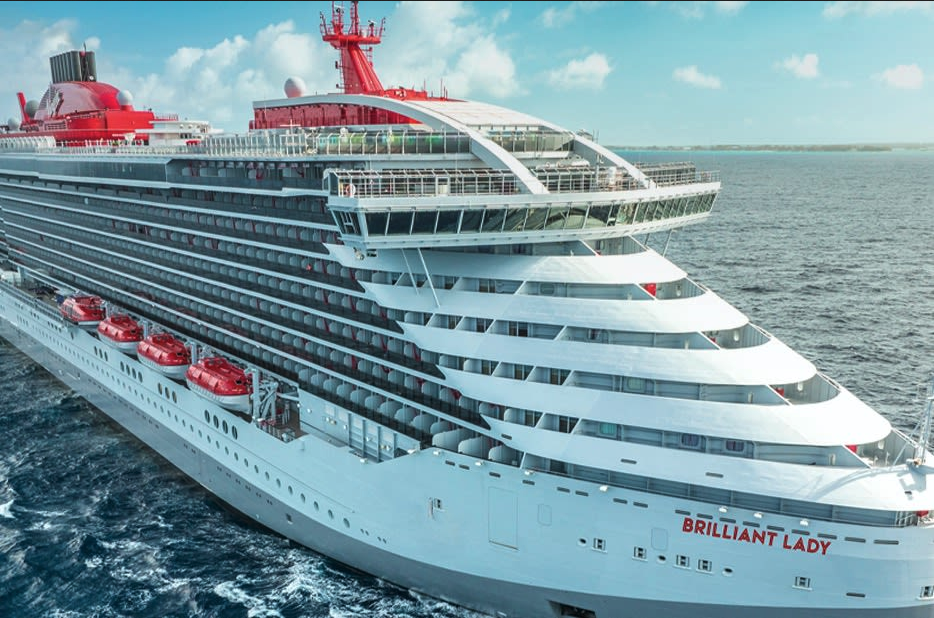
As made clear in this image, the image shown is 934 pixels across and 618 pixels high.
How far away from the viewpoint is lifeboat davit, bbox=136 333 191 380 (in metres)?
32.2

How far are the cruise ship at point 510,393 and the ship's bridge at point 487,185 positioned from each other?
0.08m

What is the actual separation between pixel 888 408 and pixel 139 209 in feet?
120

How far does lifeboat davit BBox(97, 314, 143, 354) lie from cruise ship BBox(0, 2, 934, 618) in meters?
4.99

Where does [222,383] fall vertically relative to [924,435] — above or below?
below

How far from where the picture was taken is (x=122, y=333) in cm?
3600

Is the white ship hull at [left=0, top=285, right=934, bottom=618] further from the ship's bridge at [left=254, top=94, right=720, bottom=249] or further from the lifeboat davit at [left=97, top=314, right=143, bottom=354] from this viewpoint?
the lifeboat davit at [left=97, top=314, right=143, bottom=354]

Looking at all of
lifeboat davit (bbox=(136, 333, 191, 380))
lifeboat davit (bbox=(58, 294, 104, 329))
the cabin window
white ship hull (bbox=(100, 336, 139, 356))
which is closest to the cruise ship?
the cabin window

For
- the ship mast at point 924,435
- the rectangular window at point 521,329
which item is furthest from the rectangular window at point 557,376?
the ship mast at point 924,435

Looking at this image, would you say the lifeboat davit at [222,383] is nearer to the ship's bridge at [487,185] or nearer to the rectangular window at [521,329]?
the ship's bridge at [487,185]

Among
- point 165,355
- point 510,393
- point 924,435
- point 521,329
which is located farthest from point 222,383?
point 924,435

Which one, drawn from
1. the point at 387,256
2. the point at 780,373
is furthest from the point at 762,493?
the point at 387,256

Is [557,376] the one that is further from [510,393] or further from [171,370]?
[171,370]

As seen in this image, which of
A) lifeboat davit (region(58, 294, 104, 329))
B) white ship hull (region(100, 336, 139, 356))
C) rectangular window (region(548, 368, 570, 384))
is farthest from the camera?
lifeboat davit (region(58, 294, 104, 329))

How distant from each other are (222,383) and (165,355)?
17.8ft
